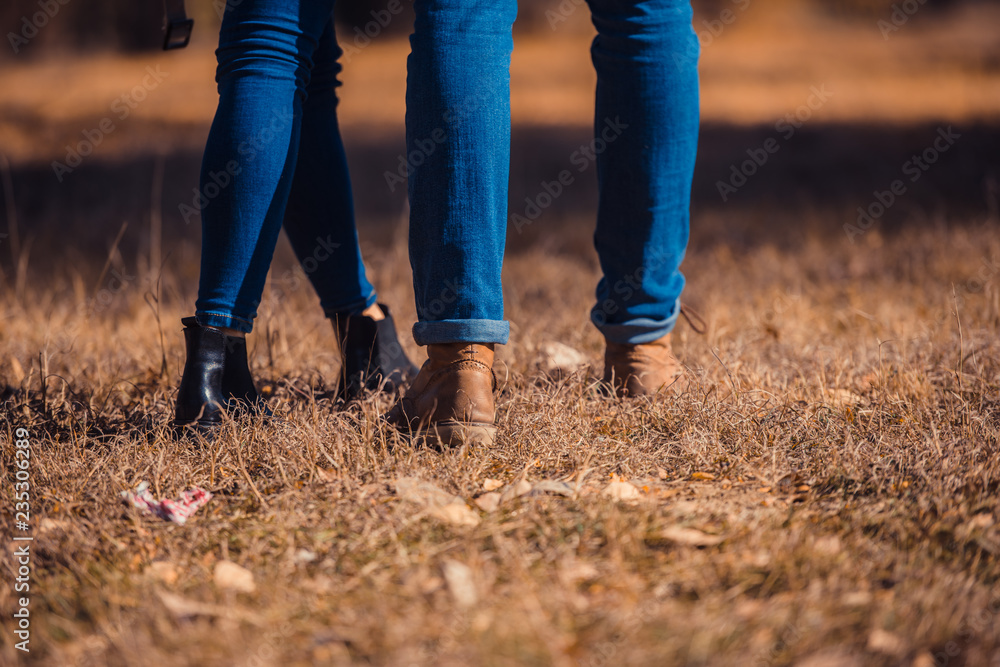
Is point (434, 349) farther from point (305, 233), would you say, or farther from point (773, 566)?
point (773, 566)

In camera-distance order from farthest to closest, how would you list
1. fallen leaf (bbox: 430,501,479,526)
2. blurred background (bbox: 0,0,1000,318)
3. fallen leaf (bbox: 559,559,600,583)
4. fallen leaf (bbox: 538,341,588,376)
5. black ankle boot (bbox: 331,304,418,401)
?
1. blurred background (bbox: 0,0,1000,318)
2. fallen leaf (bbox: 538,341,588,376)
3. black ankle boot (bbox: 331,304,418,401)
4. fallen leaf (bbox: 430,501,479,526)
5. fallen leaf (bbox: 559,559,600,583)

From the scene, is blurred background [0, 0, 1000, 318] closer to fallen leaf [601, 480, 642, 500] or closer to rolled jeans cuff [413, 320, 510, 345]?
rolled jeans cuff [413, 320, 510, 345]

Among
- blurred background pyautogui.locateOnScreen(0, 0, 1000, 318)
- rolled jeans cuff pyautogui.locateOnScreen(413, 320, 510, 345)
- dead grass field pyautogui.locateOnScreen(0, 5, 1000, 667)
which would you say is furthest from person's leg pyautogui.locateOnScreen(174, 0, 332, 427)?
blurred background pyautogui.locateOnScreen(0, 0, 1000, 318)

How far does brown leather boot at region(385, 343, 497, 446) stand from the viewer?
52.0 inches

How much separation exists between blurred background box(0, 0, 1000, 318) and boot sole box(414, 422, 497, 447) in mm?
1298

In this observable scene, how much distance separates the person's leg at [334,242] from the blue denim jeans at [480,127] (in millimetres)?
348

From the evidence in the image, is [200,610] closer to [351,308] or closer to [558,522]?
[558,522]

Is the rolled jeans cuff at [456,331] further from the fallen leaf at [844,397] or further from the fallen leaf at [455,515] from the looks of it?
the fallen leaf at [844,397]

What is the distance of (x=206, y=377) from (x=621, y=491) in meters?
0.77

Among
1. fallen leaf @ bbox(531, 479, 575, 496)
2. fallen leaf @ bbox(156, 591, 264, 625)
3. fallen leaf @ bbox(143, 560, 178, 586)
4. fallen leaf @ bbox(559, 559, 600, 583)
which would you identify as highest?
fallen leaf @ bbox(531, 479, 575, 496)

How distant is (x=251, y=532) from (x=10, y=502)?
450 millimetres

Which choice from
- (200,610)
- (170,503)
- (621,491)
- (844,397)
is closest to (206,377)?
(170,503)

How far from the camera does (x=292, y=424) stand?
4.55ft

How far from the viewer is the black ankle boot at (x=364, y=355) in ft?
5.47
